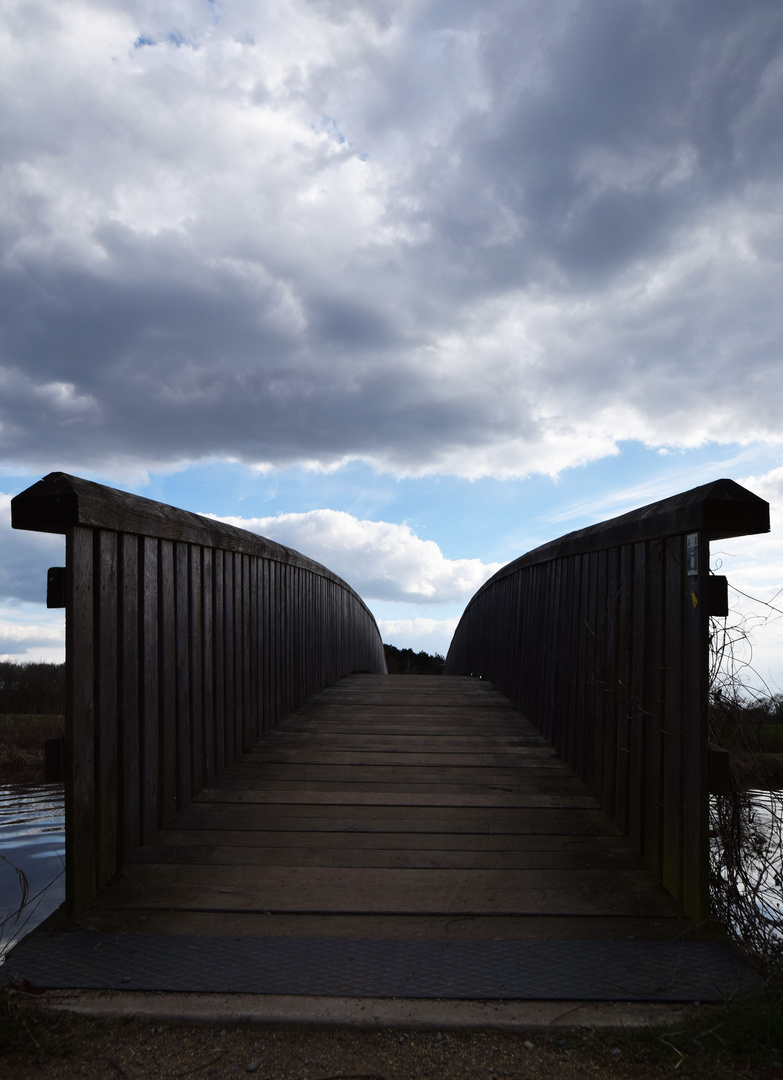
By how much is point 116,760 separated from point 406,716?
3432mm

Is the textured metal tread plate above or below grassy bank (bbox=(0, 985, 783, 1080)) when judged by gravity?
above

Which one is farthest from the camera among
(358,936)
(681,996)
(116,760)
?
(116,760)

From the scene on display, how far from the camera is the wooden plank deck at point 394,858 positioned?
245 cm

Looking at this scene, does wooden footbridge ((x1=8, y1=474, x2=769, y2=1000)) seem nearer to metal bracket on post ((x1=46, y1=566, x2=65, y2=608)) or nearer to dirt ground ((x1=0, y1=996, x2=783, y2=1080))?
metal bracket on post ((x1=46, y1=566, x2=65, y2=608))

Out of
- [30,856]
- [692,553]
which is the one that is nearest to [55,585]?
[692,553]

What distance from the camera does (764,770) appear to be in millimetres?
2469

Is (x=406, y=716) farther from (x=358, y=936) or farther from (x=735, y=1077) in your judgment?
(x=735, y=1077)

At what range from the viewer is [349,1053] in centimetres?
180

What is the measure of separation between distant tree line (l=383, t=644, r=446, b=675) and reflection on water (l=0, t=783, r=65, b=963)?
20400 millimetres

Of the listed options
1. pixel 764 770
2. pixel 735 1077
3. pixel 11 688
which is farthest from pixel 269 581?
pixel 11 688

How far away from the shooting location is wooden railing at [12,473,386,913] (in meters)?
2.50

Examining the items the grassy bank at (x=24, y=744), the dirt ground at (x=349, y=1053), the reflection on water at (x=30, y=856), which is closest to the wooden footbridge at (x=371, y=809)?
the dirt ground at (x=349, y=1053)

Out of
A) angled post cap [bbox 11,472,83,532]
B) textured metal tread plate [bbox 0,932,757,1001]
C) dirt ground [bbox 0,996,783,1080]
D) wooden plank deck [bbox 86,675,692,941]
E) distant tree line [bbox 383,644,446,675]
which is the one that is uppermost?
angled post cap [bbox 11,472,83,532]

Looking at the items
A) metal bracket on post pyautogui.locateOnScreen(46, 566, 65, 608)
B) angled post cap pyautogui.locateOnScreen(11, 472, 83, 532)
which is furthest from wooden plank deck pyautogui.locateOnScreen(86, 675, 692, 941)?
angled post cap pyautogui.locateOnScreen(11, 472, 83, 532)
